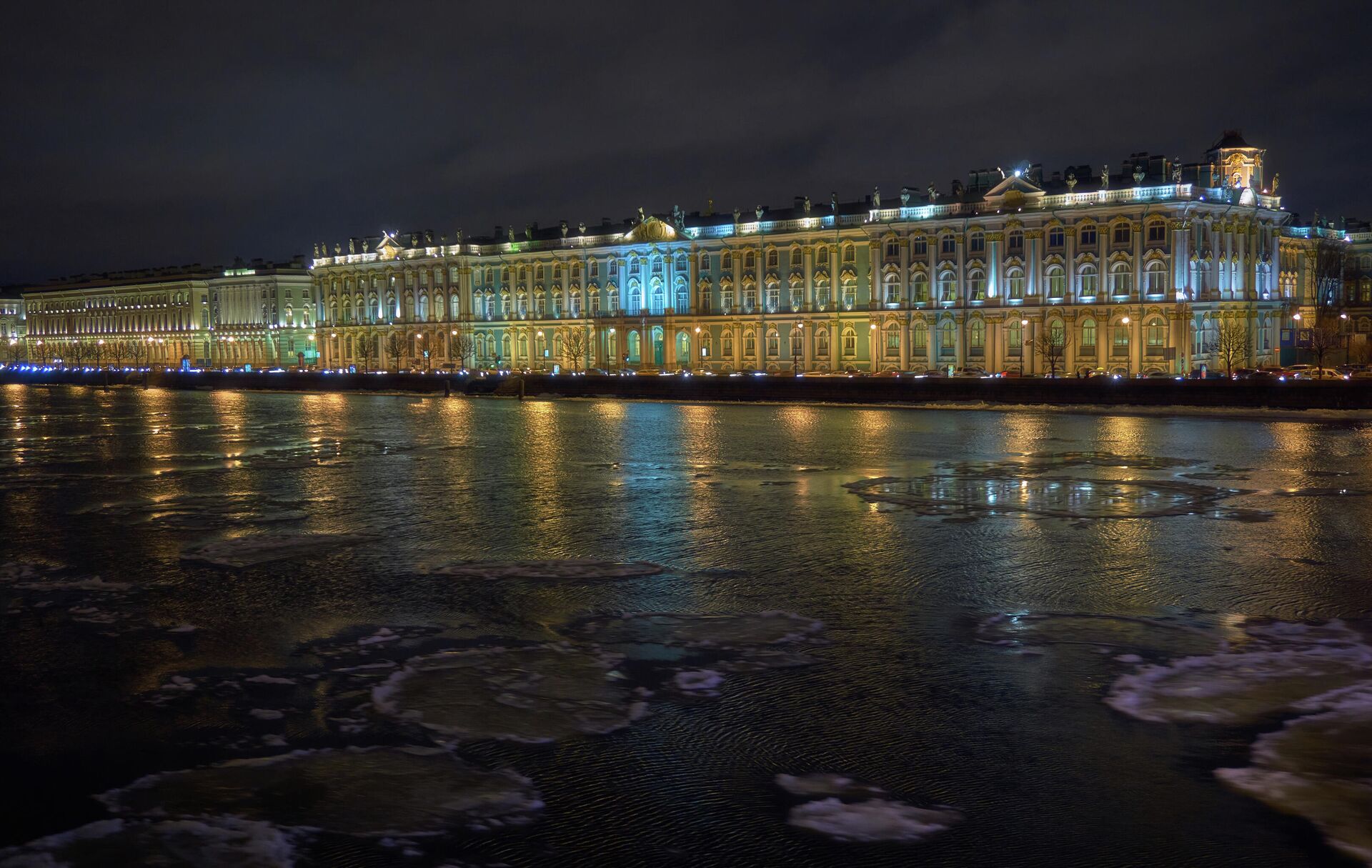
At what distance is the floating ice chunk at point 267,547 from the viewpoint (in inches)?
495

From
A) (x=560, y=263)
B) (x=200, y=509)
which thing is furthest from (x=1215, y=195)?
(x=200, y=509)

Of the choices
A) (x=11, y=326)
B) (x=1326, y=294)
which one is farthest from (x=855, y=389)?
(x=11, y=326)

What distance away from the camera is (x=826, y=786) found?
5.95 m

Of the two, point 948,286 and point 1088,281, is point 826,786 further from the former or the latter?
point 948,286

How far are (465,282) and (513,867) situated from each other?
10212 centimetres

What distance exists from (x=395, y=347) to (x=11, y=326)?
305 feet

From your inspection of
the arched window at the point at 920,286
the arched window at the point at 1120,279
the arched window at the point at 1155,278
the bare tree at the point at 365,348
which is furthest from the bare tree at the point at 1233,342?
the bare tree at the point at 365,348

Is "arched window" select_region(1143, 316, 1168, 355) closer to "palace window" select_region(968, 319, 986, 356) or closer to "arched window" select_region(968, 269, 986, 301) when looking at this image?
"palace window" select_region(968, 319, 986, 356)

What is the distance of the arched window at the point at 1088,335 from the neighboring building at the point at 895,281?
8 cm

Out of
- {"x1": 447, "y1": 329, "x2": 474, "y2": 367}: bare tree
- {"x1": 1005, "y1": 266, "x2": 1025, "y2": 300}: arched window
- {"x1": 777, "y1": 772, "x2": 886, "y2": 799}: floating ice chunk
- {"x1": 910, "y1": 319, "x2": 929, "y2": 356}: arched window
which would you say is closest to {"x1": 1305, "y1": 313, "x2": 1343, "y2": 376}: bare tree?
{"x1": 1005, "y1": 266, "x2": 1025, "y2": 300}: arched window

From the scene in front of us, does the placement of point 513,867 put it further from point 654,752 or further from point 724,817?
point 654,752

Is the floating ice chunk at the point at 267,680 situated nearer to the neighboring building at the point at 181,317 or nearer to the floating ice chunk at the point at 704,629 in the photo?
the floating ice chunk at the point at 704,629

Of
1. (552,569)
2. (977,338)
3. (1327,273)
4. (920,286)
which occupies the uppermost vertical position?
(1327,273)

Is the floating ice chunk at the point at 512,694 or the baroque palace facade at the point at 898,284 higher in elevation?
the baroque palace facade at the point at 898,284
